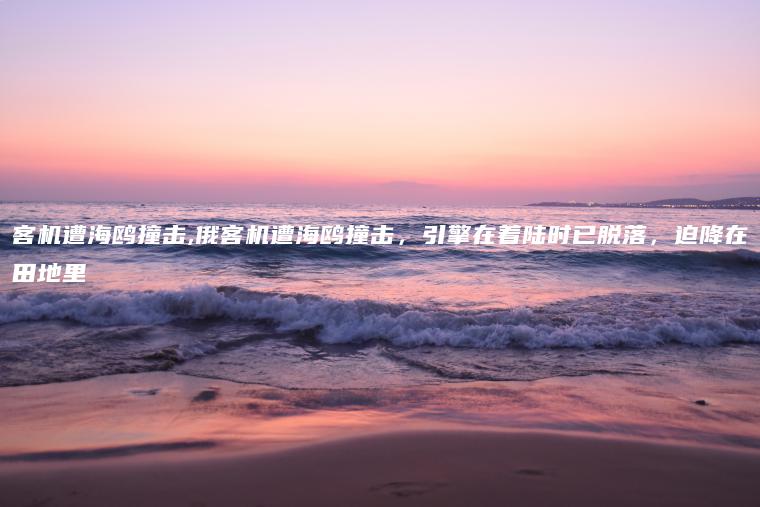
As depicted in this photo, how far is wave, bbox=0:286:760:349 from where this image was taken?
301 inches

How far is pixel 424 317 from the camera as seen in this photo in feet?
28.0

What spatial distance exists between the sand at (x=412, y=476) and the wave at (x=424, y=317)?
390 centimetres

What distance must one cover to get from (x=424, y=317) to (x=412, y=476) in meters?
5.41

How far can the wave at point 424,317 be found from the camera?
301 inches

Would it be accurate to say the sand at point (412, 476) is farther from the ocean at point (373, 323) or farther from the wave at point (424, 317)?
the wave at point (424, 317)

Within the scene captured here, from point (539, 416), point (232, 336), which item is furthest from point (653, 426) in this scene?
point (232, 336)

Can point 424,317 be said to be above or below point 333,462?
above

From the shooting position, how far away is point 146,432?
392cm

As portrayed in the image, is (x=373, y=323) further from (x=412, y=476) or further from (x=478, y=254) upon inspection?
(x=478, y=254)

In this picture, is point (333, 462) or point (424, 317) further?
point (424, 317)

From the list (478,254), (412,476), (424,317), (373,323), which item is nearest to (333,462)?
(412,476)

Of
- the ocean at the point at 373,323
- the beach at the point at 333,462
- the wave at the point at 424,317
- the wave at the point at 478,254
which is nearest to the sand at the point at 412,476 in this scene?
the beach at the point at 333,462

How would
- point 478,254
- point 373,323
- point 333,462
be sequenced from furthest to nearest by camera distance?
point 478,254
point 373,323
point 333,462

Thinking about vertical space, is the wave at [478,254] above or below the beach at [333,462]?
above
